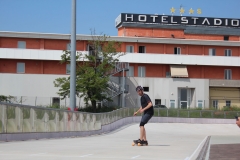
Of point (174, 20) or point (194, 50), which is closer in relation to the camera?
point (194, 50)

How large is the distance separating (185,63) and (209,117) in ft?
47.4

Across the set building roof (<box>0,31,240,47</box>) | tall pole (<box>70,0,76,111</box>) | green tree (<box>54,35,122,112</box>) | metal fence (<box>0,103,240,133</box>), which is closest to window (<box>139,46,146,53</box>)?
building roof (<box>0,31,240,47</box>)

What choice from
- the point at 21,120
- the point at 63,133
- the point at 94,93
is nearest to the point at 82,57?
the point at 94,93

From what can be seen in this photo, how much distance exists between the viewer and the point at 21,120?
19688mm

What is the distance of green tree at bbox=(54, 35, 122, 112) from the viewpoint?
66.6 meters

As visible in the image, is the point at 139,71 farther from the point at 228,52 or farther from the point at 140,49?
the point at 228,52

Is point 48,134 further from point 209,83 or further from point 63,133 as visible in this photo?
point 209,83

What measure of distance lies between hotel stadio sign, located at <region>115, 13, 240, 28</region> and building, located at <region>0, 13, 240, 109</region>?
894 centimetres

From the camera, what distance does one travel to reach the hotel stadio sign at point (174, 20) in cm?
8675

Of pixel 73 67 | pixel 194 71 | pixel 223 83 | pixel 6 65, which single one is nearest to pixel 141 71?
pixel 194 71

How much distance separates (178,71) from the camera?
251 feet

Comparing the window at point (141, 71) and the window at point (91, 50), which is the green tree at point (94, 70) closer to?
the window at point (91, 50)

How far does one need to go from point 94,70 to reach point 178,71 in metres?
14.2

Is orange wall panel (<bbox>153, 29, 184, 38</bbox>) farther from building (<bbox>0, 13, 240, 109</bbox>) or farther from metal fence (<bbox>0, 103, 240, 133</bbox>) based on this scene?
metal fence (<bbox>0, 103, 240, 133</bbox>)
